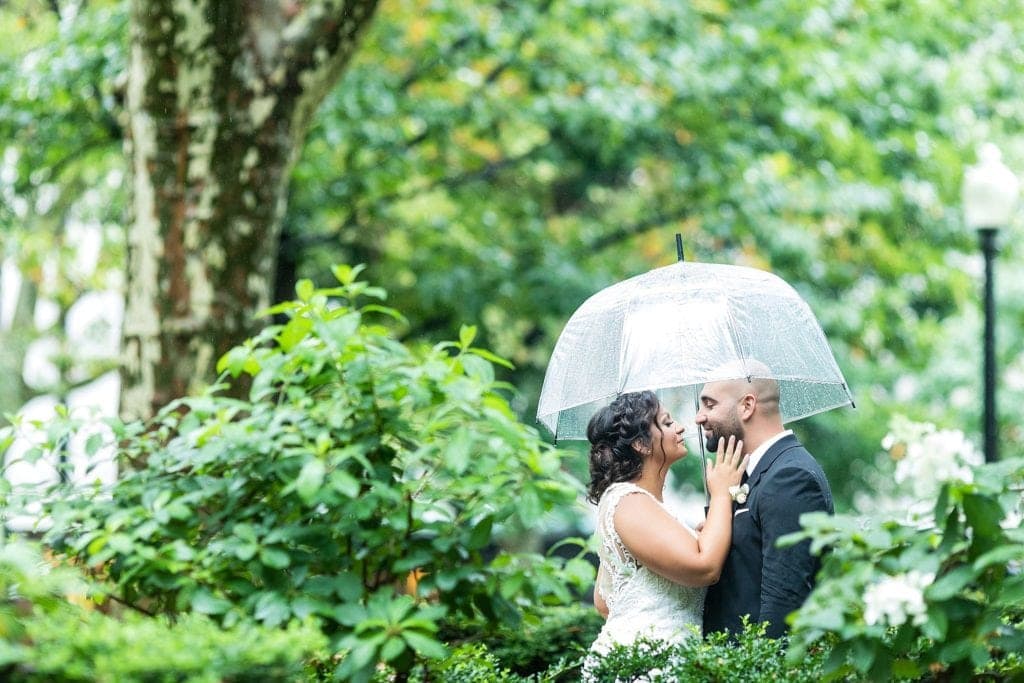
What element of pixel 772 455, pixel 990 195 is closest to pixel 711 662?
pixel 772 455

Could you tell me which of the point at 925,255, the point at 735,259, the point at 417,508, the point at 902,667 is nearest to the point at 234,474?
the point at 417,508

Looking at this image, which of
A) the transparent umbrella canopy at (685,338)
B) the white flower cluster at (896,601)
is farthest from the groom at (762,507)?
the white flower cluster at (896,601)

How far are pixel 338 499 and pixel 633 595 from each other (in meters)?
1.55

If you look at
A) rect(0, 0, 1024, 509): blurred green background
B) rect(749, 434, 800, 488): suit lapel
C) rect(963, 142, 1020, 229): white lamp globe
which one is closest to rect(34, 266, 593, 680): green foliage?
rect(749, 434, 800, 488): suit lapel

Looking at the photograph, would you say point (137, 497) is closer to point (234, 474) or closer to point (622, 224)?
point (234, 474)

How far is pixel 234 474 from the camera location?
3557 millimetres

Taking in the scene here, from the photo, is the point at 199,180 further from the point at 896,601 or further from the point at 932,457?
the point at 896,601

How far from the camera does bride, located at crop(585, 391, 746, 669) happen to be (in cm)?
416

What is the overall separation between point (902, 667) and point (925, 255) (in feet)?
39.5

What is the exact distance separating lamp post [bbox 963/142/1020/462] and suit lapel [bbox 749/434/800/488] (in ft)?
24.3

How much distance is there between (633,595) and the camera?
173 inches

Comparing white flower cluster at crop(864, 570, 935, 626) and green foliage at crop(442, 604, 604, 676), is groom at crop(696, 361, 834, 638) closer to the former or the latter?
green foliage at crop(442, 604, 604, 676)

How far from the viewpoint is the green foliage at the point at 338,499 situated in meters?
3.25

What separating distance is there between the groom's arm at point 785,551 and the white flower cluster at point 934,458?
80 cm
